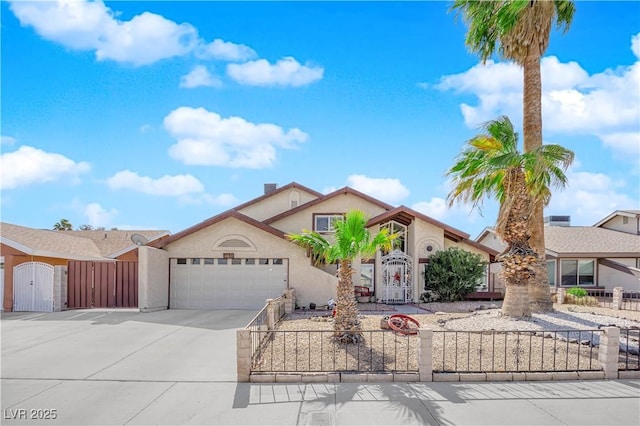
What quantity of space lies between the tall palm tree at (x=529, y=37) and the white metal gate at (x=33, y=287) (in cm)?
1860

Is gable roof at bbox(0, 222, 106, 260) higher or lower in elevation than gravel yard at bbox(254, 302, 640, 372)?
higher

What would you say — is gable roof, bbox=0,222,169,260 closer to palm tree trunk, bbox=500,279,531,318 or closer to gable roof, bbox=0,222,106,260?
gable roof, bbox=0,222,106,260

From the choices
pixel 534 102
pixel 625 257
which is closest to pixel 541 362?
pixel 534 102

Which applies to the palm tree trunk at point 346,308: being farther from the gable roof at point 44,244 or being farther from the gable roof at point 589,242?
the gable roof at point 589,242

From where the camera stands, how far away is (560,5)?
15.9m

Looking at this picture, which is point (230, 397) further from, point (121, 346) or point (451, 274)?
point (451, 274)

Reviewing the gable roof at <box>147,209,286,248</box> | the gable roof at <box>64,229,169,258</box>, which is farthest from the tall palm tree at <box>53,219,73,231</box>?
the gable roof at <box>147,209,286,248</box>

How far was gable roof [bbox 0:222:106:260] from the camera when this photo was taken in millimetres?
17188

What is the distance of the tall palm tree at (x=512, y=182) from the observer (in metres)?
13.2

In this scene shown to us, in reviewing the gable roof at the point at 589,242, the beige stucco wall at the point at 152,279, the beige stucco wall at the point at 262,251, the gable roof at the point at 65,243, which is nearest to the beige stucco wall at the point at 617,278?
the gable roof at the point at 589,242

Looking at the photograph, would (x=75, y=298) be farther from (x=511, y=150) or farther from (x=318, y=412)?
(x=511, y=150)

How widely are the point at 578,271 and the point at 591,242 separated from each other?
6.70ft

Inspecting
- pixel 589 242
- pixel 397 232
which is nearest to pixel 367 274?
pixel 397 232

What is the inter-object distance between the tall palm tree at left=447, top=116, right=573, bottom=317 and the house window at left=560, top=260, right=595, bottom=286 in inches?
566
